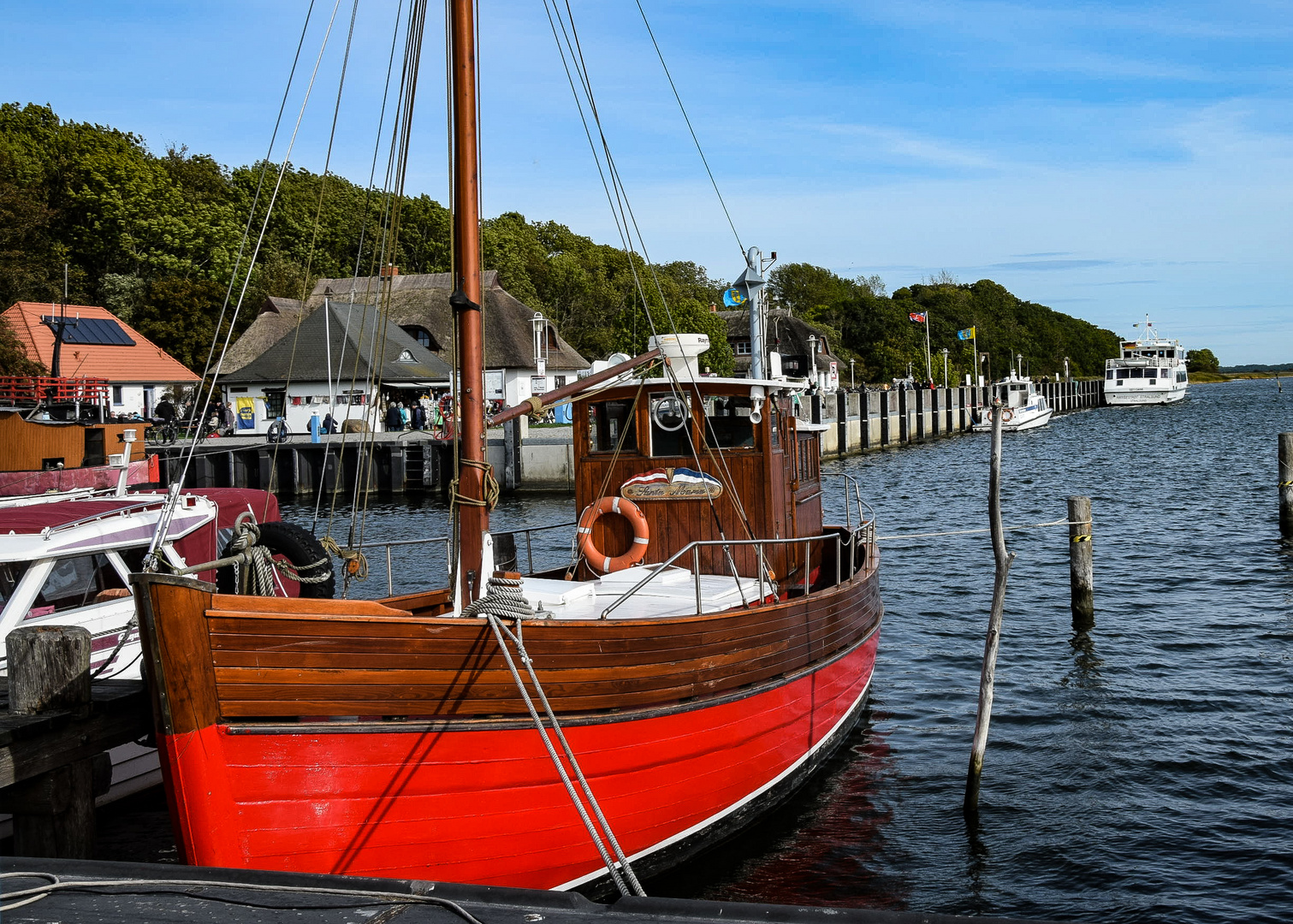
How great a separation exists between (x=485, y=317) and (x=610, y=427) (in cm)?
4623

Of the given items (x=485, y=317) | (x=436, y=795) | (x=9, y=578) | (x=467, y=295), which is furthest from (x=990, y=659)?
(x=485, y=317)

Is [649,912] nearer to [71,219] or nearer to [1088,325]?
[71,219]

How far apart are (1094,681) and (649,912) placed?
33.2ft

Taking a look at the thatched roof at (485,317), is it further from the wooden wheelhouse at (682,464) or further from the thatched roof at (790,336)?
the wooden wheelhouse at (682,464)

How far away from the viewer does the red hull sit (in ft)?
18.1

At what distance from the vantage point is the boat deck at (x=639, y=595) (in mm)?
8109

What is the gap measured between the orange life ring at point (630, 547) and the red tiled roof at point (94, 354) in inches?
1551

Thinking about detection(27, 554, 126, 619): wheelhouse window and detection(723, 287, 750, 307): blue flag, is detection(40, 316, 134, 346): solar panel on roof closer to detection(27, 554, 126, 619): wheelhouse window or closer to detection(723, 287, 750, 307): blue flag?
detection(27, 554, 126, 619): wheelhouse window

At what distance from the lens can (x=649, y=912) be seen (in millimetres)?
4184

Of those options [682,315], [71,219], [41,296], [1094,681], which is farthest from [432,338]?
[1094,681]

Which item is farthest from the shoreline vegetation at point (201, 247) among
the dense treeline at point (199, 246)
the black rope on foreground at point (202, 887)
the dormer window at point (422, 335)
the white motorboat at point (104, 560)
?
the black rope on foreground at point (202, 887)

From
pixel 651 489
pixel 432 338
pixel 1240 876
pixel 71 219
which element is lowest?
pixel 1240 876

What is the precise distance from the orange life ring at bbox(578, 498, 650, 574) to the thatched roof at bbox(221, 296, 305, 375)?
47.0 meters

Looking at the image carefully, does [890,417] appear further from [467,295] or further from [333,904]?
[333,904]
